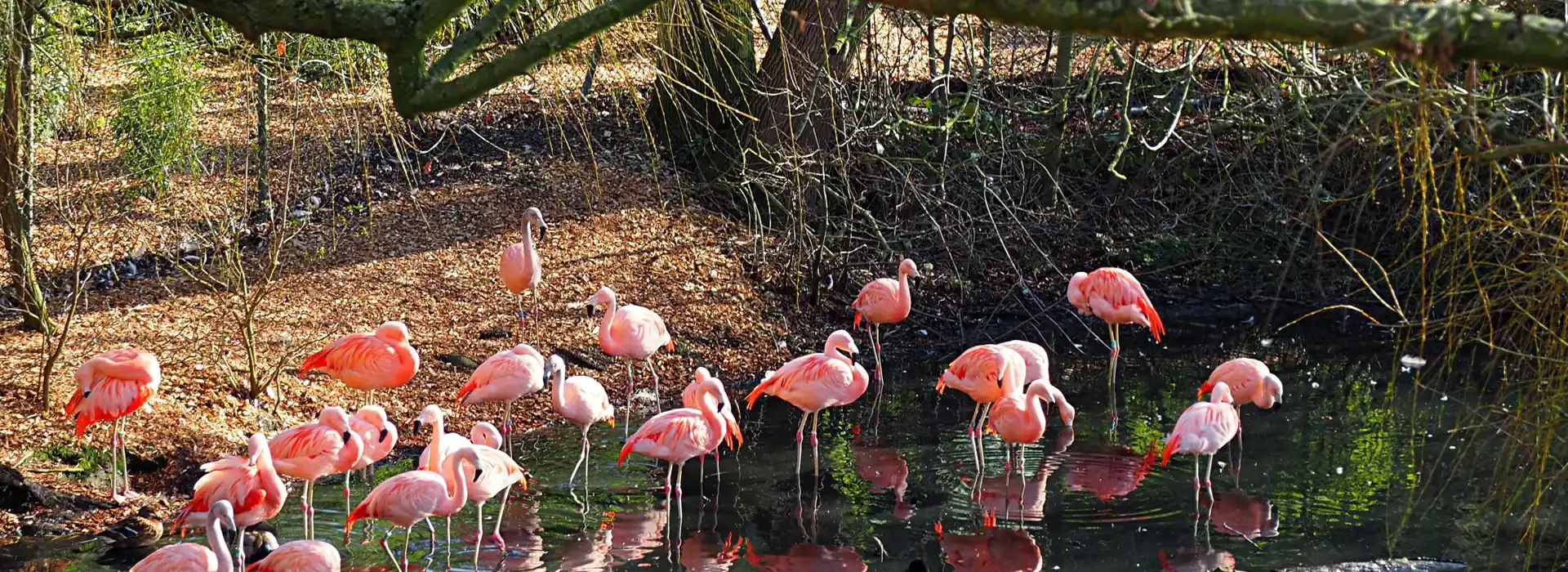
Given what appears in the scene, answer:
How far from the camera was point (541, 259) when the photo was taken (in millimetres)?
10078

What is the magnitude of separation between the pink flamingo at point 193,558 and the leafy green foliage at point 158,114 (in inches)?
134

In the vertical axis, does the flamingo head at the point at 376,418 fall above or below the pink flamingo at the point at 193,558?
above

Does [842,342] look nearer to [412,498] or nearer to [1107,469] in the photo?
[1107,469]

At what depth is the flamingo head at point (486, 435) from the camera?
6.45m

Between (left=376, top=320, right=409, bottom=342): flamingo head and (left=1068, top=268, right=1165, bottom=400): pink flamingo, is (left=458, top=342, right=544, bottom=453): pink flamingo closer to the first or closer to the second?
(left=376, top=320, right=409, bottom=342): flamingo head

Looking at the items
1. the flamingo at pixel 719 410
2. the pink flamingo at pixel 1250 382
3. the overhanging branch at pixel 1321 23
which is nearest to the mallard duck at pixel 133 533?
the flamingo at pixel 719 410

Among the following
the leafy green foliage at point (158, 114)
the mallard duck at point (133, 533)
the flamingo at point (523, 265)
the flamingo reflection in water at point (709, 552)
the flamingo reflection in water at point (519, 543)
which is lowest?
the mallard duck at point (133, 533)

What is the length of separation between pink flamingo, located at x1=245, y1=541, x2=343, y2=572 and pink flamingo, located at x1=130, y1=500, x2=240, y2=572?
0.17m

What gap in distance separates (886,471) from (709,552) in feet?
4.86

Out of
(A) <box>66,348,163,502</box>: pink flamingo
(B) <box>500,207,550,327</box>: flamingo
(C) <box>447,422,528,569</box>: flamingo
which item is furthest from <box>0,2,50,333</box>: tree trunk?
(C) <box>447,422,528,569</box>: flamingo

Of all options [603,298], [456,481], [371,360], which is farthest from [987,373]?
[371,360]

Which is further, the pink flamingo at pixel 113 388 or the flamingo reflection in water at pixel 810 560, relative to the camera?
the pink flamingo at pixel 113 388

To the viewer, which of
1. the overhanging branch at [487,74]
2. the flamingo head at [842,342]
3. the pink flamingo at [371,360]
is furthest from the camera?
the flamingo head at [842,342]

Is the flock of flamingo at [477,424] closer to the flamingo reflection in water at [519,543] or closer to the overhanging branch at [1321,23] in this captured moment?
the flamingo reflection in water at [519,543]
